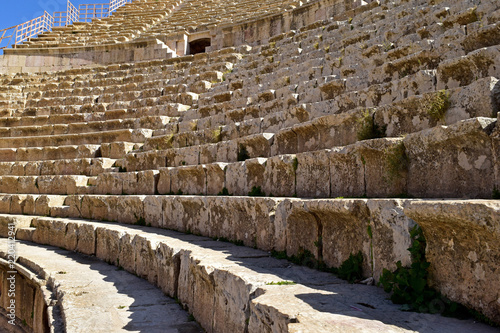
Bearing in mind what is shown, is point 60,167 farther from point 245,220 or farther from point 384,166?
point 384,166

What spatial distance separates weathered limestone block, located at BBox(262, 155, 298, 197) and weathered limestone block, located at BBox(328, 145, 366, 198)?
2.12 ft

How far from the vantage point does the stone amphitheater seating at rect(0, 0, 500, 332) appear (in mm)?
2277

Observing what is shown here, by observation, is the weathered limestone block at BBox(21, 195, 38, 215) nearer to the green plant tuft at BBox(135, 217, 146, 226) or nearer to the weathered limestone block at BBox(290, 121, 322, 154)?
the green plant tuft at BBox(135, 217, 146, 226)

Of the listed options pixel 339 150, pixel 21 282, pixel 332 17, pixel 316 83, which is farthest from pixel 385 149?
pixel 332 17

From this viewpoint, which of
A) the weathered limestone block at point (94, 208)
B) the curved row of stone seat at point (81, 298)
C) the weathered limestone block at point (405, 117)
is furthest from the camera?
the weathered limestone block at point (94, 208)

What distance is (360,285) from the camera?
2.69 m

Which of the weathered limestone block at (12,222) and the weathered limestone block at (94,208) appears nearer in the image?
the weathered limestone block at (94,208)

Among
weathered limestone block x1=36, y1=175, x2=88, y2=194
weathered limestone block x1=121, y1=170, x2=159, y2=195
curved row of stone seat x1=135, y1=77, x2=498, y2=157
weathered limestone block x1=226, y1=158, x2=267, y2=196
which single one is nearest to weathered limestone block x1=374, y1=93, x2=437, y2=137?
curved row of stone seat x1=135, y1=77, x2=498, y2=157

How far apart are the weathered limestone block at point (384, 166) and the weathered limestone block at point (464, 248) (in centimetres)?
88

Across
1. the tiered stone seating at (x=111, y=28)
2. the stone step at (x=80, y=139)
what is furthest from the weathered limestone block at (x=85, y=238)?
the tiered stone seating at (x=111, y=28)

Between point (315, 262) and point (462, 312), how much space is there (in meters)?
1.38

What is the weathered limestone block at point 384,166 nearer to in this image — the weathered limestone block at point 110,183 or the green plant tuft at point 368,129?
the green plant tuft at point 368,129

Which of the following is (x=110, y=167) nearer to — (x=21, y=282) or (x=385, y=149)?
(x=21, y=282)

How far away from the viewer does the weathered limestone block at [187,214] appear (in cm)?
534
